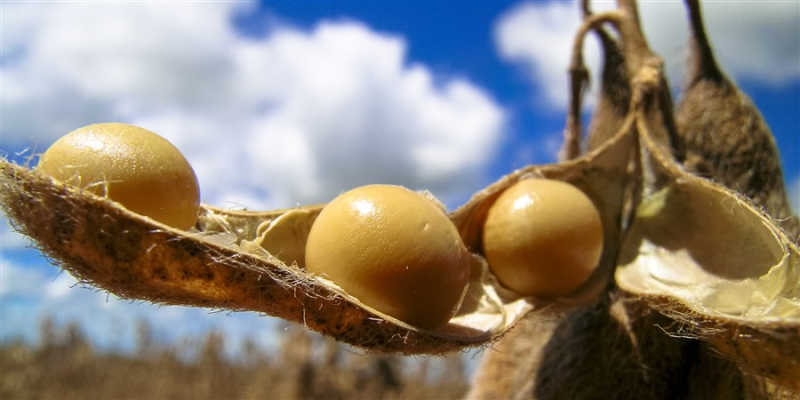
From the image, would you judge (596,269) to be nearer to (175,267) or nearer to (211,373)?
(175,267)

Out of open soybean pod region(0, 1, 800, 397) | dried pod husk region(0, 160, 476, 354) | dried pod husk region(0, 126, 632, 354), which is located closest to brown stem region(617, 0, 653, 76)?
open soybean pod region(0, 1, 800, 397)

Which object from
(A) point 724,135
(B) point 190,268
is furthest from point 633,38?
(B) point 190,268

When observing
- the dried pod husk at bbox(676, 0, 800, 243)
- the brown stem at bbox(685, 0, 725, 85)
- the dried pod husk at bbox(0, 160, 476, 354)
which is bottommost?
the dried pod husk at bbox(0, 160, 476, 354)

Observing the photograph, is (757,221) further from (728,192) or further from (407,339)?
(407,339)

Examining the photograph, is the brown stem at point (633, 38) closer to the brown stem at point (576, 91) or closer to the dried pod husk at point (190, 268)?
the brown stem at point (576, 91)

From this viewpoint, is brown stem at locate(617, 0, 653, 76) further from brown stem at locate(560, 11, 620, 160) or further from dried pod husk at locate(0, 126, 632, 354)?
dried pod husk at locate(0, 126, 632, 354)

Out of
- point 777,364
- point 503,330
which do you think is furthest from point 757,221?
point 503,330
